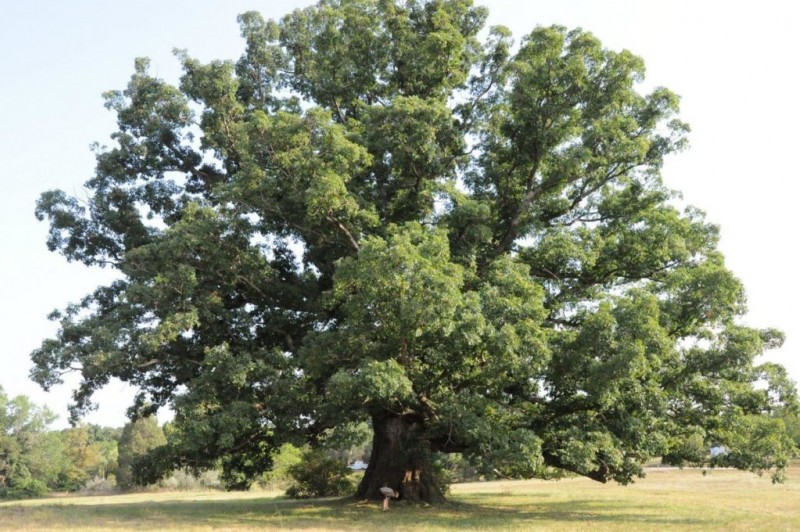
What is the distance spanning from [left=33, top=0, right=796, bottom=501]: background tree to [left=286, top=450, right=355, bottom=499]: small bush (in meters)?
6.36

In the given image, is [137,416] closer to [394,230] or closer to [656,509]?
[394,230]

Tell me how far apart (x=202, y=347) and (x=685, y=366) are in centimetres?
1492

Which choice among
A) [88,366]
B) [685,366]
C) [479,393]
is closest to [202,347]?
[88,366]

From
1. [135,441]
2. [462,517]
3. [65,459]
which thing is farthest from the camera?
[65,459]

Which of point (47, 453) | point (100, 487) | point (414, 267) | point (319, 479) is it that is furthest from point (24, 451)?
point (414, 267)

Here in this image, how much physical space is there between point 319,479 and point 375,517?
12011mm

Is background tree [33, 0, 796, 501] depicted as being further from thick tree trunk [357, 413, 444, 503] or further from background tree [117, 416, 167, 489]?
background tree [117, 416, 167, 489]

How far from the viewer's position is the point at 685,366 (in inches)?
719

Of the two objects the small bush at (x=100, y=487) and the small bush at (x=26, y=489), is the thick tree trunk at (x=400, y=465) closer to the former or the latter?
the small bush at (x=100, y=487)

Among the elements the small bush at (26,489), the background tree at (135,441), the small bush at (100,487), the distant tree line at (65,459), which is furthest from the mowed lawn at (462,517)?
the small bush at (26,489)

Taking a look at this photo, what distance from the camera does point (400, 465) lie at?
22203 mm

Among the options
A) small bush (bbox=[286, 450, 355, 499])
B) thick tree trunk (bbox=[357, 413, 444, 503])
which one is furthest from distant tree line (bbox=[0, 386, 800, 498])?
thick tree trunk (bbox=[357, 413, 444, 503])

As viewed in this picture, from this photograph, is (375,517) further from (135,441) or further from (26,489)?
(26,489)

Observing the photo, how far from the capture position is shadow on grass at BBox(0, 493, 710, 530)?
1608 cm
